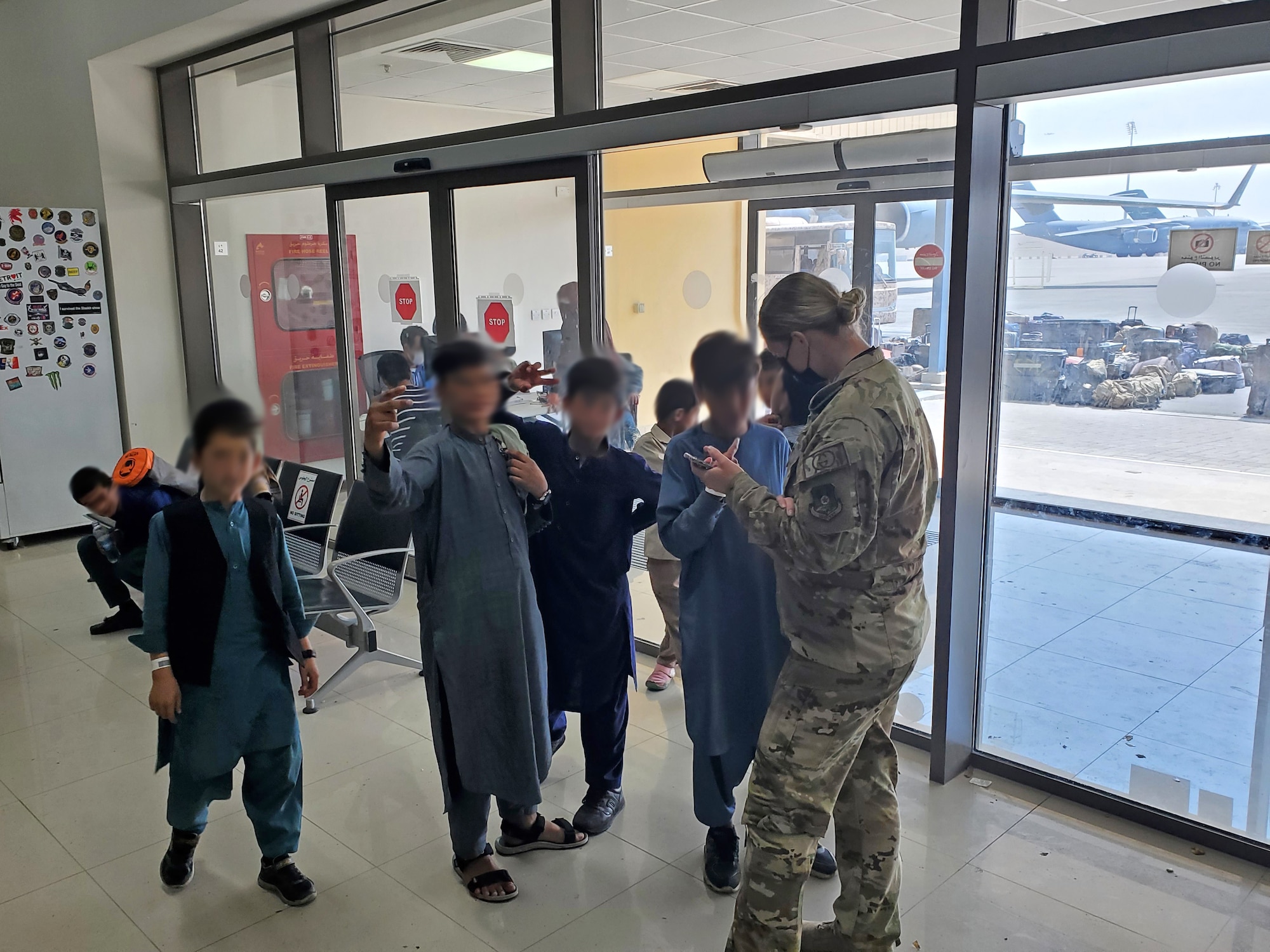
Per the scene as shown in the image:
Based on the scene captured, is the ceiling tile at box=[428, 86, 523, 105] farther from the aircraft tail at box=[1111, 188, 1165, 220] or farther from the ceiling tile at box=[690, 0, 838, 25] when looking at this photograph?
the aircraft tail at box=[1111, 188, 1165, 220]

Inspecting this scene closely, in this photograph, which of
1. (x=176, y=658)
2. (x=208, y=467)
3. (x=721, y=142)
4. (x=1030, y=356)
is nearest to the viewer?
(x=208, y=467)

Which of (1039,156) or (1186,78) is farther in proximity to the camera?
(1039,156)

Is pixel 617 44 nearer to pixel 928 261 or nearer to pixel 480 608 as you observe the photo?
pixel 928 261

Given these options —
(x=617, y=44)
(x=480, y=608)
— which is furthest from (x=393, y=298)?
(x=480, y=608)

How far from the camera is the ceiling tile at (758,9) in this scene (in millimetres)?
3102

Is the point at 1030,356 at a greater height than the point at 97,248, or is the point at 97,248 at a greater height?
the point at 97,248

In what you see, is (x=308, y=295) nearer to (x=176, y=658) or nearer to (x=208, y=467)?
(x=208, y=467)

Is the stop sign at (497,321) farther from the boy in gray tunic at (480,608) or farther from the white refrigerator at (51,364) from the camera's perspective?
the white refrigerator at (51,364)

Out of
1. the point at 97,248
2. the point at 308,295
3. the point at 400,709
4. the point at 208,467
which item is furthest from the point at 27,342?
the point at 97,248

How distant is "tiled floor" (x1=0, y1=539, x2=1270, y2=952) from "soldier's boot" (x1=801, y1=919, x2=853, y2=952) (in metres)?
0.13

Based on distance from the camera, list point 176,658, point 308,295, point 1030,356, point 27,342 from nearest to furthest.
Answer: point 308,295 → point 27,342 → point 176,658 → point 1030,356

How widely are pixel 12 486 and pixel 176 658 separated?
4.65 meters

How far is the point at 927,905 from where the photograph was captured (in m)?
2.32

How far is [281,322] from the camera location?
42.6 inches
